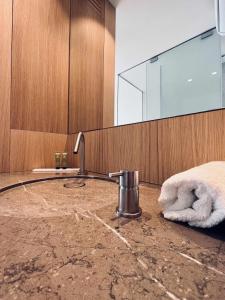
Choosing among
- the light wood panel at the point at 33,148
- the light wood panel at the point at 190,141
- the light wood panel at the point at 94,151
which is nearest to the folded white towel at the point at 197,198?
the light wood panel at the point at 190,141

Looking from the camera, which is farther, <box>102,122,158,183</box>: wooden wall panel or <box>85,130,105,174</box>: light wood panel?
<box>85,130,105,174</box>: light wood panel

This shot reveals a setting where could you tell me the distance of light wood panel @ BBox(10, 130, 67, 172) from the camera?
1108mm

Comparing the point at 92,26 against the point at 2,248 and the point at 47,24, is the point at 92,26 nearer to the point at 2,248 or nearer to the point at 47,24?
the point at 47,24

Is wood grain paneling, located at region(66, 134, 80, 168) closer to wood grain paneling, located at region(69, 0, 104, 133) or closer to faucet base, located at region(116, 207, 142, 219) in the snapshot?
wood grain paneling, located at region(69, 0, 104, 133)

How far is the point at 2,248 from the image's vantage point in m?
0.31

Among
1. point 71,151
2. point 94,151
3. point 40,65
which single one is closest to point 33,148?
point 71,151

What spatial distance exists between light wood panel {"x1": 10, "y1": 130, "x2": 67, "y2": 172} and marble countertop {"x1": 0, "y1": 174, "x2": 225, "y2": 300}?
0.67 metres

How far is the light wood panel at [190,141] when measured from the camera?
1.99ft

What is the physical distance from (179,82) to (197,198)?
48 cm

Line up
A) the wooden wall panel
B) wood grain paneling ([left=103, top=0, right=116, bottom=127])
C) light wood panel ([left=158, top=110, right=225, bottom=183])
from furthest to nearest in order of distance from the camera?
wood grain paneling ([left=103, top=0, right=116, bottom=127])
the wooden wall panel
light wood panel ([left=158, top=110, right=225, bottom=183])

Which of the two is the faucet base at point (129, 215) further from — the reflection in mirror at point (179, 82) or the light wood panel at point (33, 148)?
the light wood panel at point (33, 148)

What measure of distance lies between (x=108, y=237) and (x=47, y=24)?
1.37 m

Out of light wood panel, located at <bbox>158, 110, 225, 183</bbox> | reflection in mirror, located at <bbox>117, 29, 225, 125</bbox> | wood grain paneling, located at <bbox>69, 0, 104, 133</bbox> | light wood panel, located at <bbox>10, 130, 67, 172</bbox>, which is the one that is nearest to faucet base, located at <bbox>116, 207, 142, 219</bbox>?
light wood panel, located at <bbox>158, 110, 225, 183</bbox>

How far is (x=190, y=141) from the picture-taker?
663 mm
